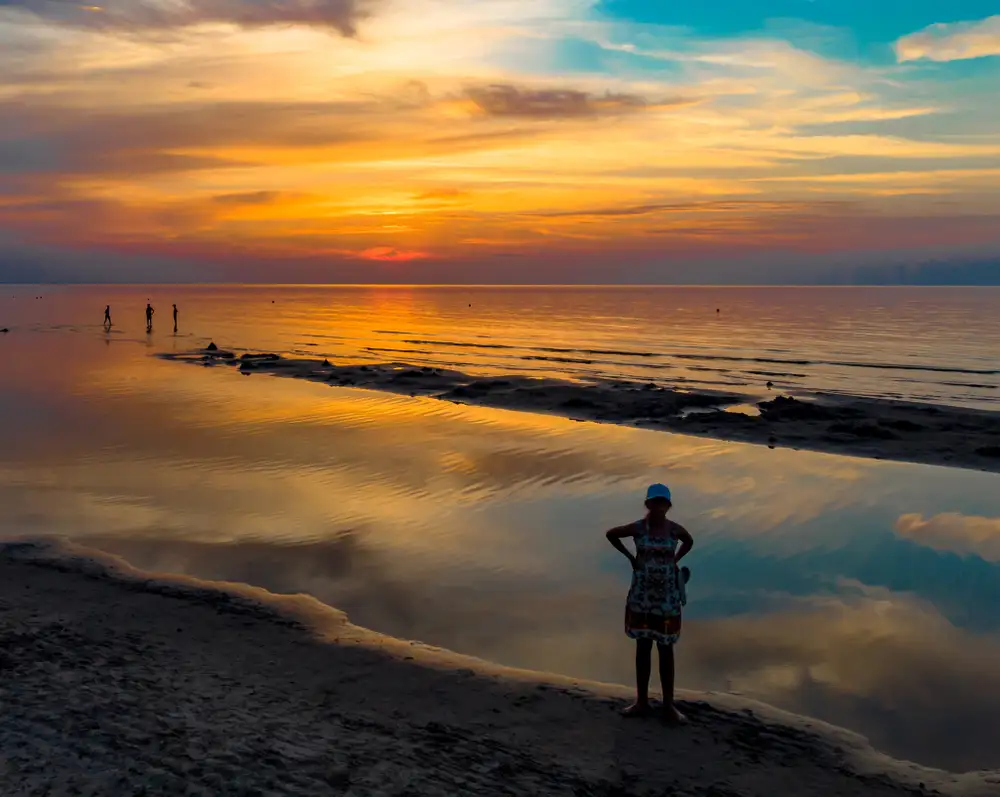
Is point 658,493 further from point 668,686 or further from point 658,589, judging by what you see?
point 668,686

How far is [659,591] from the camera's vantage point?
8.73m

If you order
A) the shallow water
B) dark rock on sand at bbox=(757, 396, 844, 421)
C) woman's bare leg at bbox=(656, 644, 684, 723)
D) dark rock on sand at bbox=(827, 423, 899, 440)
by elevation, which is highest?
the shallow water

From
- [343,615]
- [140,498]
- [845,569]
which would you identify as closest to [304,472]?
[140,498]

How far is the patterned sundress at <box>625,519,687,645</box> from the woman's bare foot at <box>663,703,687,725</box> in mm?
677

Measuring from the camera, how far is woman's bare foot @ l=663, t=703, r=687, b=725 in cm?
866

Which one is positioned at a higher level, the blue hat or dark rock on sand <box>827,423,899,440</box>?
the blue hat

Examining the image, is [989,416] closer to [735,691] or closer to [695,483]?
[695,483]

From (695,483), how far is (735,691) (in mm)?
11558

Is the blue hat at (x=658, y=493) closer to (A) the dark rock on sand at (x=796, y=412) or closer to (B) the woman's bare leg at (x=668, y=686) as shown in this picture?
(B) the woman's bare leg at (x=668, y=686)

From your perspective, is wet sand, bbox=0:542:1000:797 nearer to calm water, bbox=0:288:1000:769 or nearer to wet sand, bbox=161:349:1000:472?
calm water, bbox=0:288:1000:769

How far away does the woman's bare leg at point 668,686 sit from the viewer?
28.5ft

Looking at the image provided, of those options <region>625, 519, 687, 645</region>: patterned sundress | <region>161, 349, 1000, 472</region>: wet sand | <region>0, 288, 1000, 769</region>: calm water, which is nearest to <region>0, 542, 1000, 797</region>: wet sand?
<region>0, 288, 1000, 769</region>: calm water

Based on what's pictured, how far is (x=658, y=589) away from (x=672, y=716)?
1.36 m

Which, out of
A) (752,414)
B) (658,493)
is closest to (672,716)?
(658,493)
